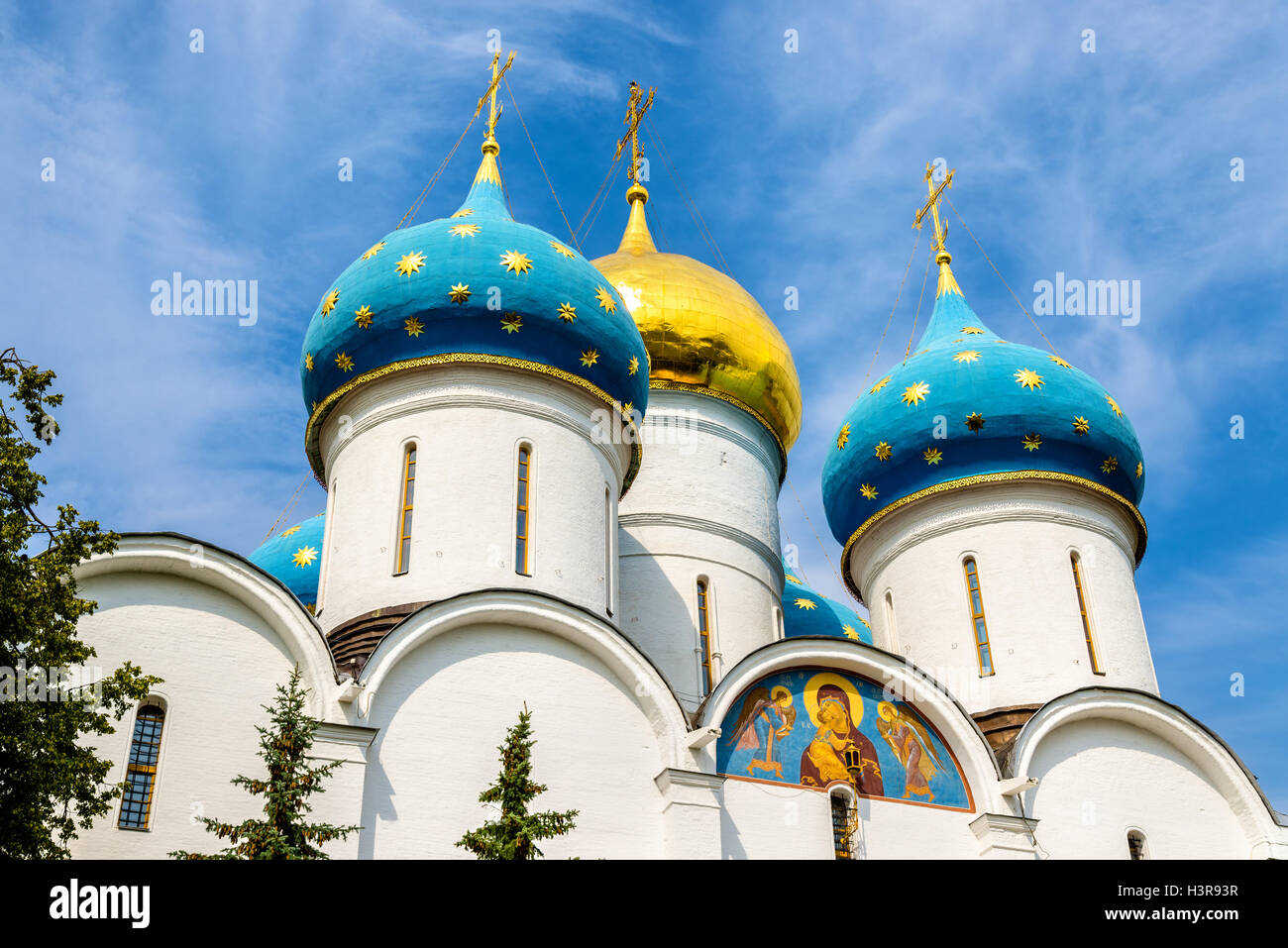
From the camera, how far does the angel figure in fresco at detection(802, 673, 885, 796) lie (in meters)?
10.4

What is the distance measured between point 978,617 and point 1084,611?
0.97 m

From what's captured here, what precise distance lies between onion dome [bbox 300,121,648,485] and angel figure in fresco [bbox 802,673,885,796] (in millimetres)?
2935

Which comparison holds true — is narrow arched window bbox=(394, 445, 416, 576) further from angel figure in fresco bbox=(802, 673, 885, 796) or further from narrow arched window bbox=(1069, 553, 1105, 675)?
narrow arched window bbox=(1069, 553, 1105, 675)

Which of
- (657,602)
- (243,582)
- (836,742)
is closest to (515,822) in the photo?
(243,582)

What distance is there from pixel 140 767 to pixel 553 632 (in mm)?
2981

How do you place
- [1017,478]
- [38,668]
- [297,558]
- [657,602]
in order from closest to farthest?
1. [38,668]
2. [1017,478]
3. [657,602]
4. [297,558]

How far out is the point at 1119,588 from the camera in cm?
1278

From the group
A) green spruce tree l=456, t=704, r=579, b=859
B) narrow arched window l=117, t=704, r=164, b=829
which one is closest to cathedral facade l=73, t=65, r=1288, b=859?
narrow arched window l=117, t=704, r=164, b=829

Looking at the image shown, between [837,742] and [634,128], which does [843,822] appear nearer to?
[837,742]

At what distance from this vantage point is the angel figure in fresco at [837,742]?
408 inches

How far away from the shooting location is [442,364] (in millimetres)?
11070

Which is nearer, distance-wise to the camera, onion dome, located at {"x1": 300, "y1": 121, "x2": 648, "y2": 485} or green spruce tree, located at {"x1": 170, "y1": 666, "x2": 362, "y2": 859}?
green spruce tree, located at {"x1": 170, "y1": 666, "x2": 362, "y2": 859}
